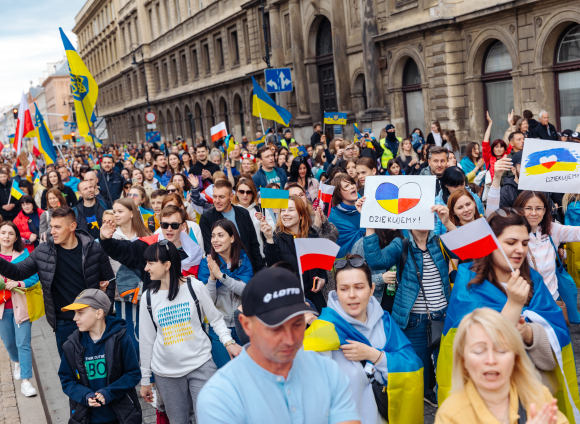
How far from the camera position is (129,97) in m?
61.3

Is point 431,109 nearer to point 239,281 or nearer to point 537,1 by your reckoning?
point 537,1

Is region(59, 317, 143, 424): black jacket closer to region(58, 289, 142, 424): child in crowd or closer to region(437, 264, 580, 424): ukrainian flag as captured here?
region(58, 289, 142, 424): child in crowd

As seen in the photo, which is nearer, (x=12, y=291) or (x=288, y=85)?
(x=12, y=291)

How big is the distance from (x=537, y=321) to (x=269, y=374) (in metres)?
1.83

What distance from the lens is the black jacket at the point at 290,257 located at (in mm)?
5043

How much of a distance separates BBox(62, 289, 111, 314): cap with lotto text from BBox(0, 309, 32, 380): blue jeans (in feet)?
7.91

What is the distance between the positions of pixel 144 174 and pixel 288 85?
17.6 ft

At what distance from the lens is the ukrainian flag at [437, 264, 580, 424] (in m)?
3.23

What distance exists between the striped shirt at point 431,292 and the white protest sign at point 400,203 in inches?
12.5

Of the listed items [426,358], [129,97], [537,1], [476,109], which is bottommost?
[426,358]

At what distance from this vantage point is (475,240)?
3.50 meters

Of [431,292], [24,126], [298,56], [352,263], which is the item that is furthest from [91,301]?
[298,56]

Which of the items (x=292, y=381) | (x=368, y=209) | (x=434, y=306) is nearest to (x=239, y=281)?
(x=368, y=209)

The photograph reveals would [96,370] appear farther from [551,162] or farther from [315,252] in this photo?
[551,162]
